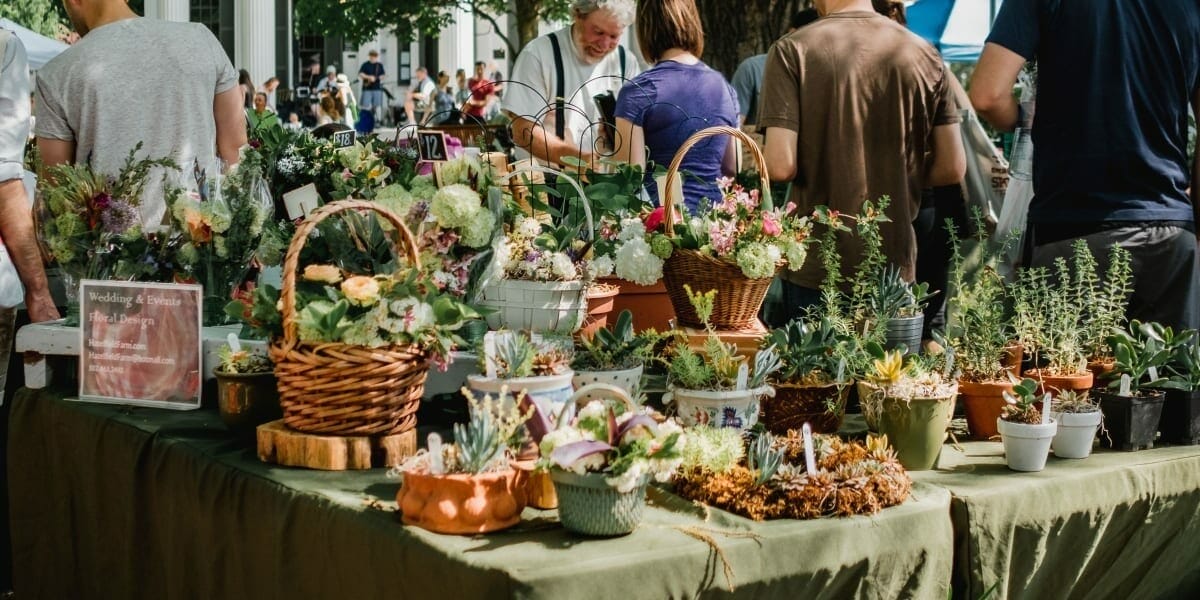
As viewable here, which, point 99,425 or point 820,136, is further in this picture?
point 820,136

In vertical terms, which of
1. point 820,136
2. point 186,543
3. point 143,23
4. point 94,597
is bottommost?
point 94,597

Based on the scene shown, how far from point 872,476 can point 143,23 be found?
236 centimetres

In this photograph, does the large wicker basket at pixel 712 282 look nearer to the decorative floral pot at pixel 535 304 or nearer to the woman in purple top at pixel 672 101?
the decorative floral pot at pixel 535 304

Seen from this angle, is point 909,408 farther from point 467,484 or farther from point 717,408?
point 467,484

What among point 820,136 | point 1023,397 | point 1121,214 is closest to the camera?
point 1023,397

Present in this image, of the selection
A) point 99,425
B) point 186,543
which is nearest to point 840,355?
point 186,543

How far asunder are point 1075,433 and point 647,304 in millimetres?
1060

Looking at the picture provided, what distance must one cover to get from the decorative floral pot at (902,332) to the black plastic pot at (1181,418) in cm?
49

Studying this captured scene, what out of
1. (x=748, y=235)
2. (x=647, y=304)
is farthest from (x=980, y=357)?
(x=647, y=304)

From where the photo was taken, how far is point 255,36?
26453mm

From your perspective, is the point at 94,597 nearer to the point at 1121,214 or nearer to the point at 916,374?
the point at 916,374

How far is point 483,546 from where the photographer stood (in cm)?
162

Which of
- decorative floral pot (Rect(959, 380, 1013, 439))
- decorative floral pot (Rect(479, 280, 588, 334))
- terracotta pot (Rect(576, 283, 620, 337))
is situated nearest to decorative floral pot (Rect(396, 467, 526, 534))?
decorative floral pot (Rect(479, 280, 588, 334))

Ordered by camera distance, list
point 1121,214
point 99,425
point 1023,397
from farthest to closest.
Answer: point 1121,214 < point 99,425 < point 1023,397
